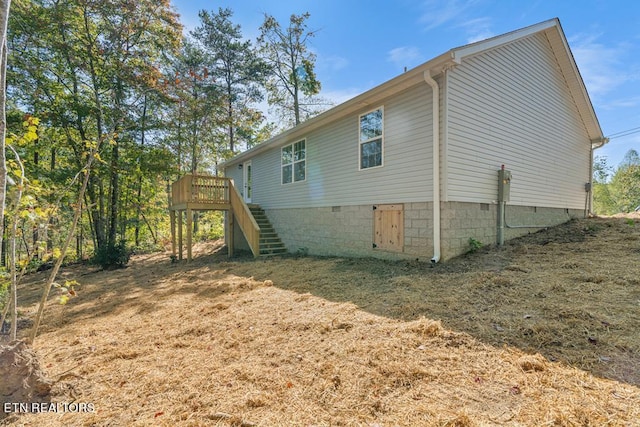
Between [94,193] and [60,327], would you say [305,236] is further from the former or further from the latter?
[94,193]

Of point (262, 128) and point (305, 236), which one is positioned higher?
point (262, 128)

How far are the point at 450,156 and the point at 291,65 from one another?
50.3 ft

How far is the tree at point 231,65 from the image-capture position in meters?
17.8

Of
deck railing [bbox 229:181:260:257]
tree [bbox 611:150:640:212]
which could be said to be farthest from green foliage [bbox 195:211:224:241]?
tree [bbox 611:150:640:212]

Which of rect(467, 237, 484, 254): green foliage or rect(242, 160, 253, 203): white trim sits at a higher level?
rect(242, 160, 253, 203): white trim

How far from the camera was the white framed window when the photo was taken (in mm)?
7312

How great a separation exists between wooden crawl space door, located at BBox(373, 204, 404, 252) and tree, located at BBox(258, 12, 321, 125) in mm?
12863

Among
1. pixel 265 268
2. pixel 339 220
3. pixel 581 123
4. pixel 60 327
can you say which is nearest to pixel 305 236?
pixel 339 220

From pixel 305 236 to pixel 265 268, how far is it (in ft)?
8.02

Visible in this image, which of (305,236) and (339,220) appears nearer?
(339,220)

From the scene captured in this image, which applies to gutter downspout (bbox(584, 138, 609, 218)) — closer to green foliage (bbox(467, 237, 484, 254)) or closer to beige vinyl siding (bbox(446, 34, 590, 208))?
beige vinyl siding (bbox(446, 34, 590, 208))

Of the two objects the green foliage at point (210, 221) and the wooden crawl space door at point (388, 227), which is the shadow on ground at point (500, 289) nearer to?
the wooden crawl space door at point (388, 227)

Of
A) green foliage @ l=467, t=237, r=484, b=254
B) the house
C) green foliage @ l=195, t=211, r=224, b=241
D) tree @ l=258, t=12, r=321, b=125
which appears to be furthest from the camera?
green foliage @ l=195, t=211, r=224, b=241

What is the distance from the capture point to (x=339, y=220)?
338 inches
